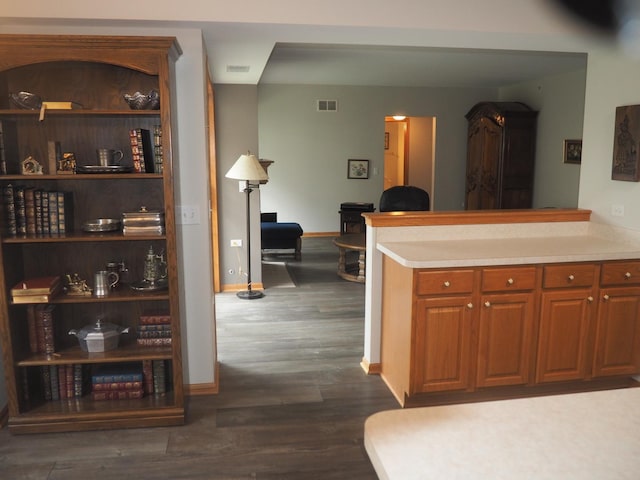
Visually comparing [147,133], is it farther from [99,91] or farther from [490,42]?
[490,42]

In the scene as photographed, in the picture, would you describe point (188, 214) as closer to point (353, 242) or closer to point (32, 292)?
point (32, 292)

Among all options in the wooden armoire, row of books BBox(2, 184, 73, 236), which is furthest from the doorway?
row of books BBox(2, 184, 73, 236)

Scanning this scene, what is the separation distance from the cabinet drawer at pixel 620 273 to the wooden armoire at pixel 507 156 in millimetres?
4610

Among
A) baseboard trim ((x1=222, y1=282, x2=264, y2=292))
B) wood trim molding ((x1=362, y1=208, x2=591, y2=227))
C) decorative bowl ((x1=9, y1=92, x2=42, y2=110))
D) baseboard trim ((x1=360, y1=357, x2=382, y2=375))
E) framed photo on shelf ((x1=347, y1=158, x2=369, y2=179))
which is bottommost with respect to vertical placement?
baseboard trim ((x1=360, y1=357, x2=382, y2=375))

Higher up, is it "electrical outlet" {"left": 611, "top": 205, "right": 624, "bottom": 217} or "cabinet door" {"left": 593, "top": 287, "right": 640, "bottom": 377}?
"electrical outlet" {"left": 611, "top": 205, "right": 624, "bottom": 217}

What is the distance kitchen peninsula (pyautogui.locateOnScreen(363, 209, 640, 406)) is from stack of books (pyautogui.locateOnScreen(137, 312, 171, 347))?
4.46ft

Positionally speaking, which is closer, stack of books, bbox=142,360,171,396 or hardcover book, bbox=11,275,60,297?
hardcover book, bbox=11,275,60,297

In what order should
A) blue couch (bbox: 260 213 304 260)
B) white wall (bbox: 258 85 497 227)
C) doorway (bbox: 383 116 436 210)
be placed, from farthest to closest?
1. doorway (bbox: 383 116 436 210)
2. white wall (bbox: 258 85 497 227)
3. blue couch (bbox: 260 213 304 260)

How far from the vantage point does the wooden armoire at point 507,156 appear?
25.5 ft

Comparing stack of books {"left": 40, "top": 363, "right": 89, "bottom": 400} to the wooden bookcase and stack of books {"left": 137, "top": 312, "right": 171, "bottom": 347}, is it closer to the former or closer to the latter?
the wooden bookcase

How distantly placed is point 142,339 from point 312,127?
6.61 meters

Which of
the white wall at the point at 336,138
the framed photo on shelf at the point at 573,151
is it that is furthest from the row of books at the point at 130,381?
the white wall at the point at 336,138

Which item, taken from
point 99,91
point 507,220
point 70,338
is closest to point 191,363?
point 70,338

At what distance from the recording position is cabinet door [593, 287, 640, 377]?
3344mm
